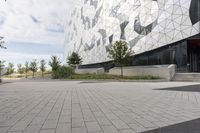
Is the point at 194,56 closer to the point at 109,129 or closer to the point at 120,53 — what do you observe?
the point at 120,53

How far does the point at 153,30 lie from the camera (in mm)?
32375

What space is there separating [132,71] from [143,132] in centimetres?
2586

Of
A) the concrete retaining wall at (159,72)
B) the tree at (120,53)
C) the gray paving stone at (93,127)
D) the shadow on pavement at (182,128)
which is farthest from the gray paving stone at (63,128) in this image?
the tree at (120,53)

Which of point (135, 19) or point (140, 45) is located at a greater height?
point (135, 19)

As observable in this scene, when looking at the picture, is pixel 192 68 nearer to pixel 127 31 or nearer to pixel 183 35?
pixel 183 35

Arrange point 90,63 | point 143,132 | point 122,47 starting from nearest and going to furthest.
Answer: point 143,132, point 122,47, point 90,63

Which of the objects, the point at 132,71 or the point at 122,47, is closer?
the point at 122,47

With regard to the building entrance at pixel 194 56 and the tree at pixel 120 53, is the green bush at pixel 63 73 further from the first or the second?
the building entrance at pixel 194 56

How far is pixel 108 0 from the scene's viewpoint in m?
46.0

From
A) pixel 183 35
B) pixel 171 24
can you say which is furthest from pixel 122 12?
pixel 183 35

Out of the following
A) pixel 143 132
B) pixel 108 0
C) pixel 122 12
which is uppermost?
pixel 108 0

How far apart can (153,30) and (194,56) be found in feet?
23.4

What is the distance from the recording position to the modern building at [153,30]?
93.5 feet

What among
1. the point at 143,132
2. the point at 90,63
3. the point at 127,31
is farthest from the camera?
the point at 90,63
